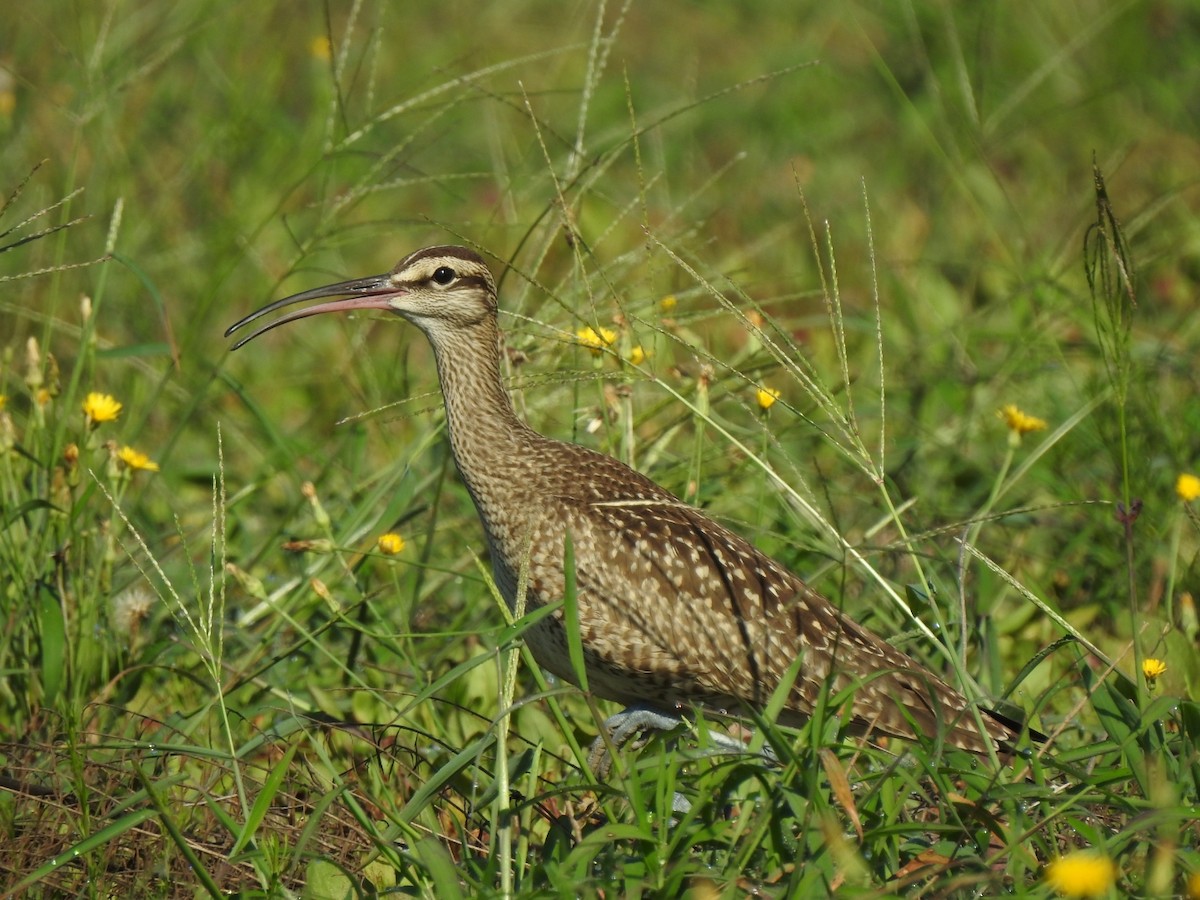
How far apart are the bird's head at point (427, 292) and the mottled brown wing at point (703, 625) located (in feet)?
2.77

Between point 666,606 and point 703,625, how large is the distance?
11 cm

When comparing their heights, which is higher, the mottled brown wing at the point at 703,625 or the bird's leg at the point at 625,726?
the mottled brown wing at the point at 703,625

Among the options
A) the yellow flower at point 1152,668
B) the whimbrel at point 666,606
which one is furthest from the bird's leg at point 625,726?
the yellow flower at point 1152,668

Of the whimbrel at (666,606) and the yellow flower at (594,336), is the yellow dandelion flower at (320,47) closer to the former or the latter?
the yellow flower at (594,336)

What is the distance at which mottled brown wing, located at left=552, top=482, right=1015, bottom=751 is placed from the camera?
4.37 m

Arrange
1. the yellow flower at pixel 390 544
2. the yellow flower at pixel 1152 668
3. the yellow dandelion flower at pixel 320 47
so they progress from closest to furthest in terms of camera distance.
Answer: the yellow flower at pixel 1152 668 < the yellow flower at pixel 390 544 < the yellow dandelion flower at pixel 320 47


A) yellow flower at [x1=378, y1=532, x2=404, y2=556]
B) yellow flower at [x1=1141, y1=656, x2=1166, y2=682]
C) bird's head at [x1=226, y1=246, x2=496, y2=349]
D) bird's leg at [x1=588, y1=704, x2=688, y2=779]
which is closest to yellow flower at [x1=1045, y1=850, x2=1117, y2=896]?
yellow flower at [x1=1141, y1=656, x2=1166, y2=682]

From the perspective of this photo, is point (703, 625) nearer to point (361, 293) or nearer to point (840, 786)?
point (840, 786)

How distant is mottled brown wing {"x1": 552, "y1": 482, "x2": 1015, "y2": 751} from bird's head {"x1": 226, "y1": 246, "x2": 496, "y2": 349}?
0.84 metres

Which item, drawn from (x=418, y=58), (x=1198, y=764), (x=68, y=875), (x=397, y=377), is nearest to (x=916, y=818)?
(x=1198, y=764)

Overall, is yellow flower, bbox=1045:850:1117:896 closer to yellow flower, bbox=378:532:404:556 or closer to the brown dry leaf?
the brown dry leaf

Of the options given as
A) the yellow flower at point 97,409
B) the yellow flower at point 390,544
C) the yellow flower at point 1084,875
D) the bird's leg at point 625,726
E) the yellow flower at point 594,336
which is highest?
the yellow flower at point 594,336

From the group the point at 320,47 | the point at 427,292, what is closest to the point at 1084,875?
the point at 427,292

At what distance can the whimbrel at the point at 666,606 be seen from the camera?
4.35 metres
